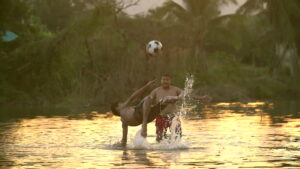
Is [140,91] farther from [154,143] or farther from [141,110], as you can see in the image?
[154,143]

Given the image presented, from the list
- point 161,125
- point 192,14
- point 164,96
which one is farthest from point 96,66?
point 192,14

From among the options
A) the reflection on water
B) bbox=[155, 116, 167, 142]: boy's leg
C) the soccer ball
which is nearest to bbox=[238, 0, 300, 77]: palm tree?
the reflection on water

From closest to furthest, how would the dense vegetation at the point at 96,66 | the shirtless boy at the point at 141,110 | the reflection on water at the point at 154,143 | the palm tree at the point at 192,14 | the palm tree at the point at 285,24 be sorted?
the reflection on water at the point at 154,143
the shirtless boy at the point at 141,110
the dense vegetation at the point at 96,66
the palm tree at the point at 285,24
the palm tree at the point at 192,14

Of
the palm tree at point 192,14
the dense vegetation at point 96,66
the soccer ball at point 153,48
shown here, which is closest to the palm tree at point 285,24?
the dense vegetation at point 96,66

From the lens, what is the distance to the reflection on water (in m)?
13.6

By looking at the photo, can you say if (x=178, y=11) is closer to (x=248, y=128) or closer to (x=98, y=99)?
(x=98, y=99)

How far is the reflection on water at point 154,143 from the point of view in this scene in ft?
44.8

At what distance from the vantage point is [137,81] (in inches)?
1496

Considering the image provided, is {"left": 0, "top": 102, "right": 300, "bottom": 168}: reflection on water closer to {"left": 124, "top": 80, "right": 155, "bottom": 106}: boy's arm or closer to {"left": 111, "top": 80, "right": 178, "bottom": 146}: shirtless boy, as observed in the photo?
{"left": 111, "top": 80, "right": 178, "bottom": 146}: shirtless boy

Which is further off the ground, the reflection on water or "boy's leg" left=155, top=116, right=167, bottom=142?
"boy's leg" left=155, top=116, right=167, bottom=142

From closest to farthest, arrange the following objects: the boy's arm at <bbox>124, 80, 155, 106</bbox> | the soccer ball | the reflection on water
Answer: the reflection on water < the boy's arm at <bbox>124, 80, 155, 106</bbox> < the soccer ball

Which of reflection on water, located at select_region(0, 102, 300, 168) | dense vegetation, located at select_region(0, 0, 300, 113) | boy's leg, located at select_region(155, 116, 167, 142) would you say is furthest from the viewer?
dense vegetation, located at select_region(0, 0, 300, 113)

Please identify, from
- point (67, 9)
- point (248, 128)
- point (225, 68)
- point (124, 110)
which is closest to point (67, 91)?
point (225, 68)

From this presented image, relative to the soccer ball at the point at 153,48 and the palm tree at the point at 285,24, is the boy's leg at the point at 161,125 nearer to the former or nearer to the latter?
the soccer ball at the point at 153,48
